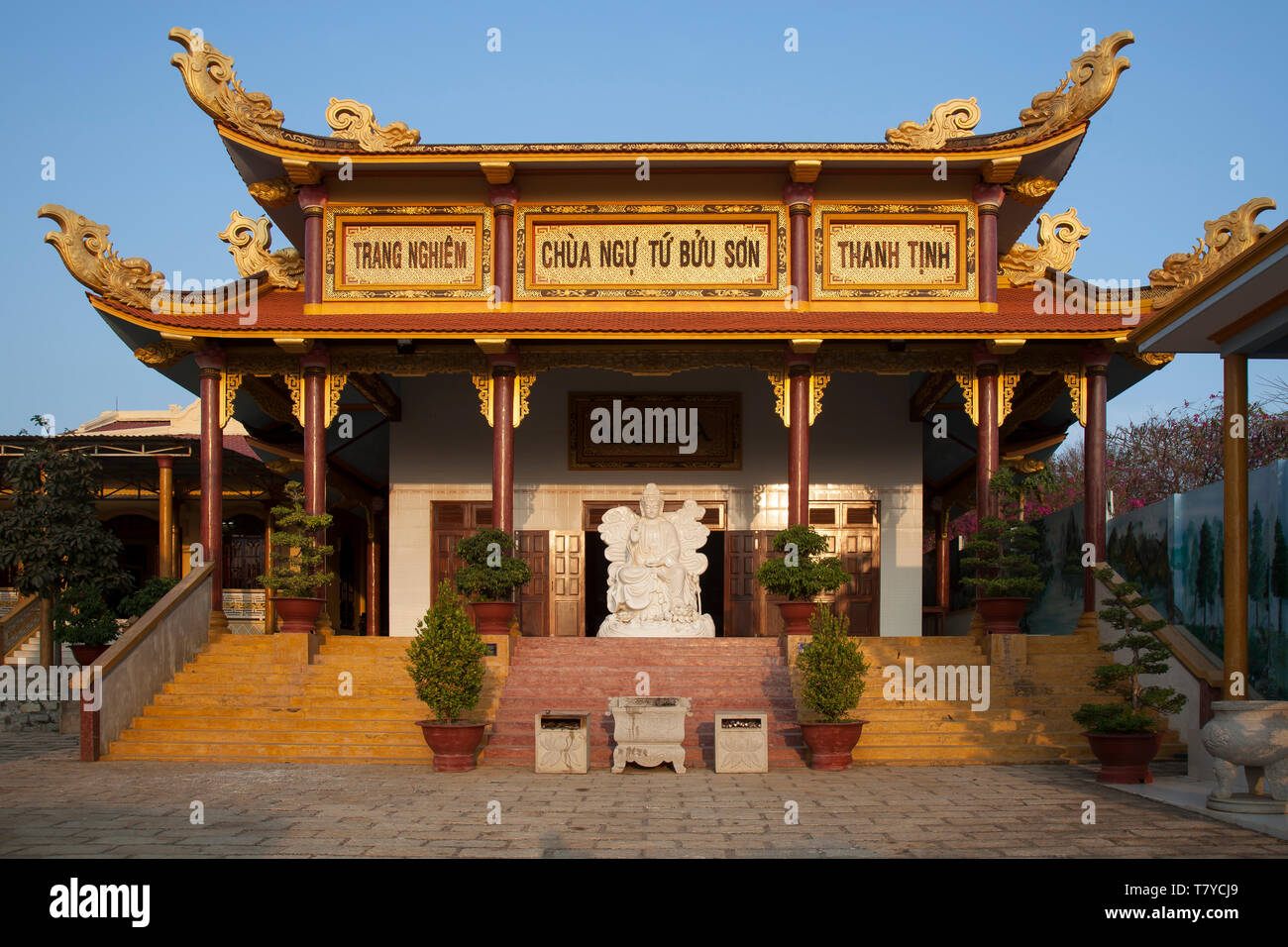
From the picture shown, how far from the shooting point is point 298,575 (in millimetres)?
15047

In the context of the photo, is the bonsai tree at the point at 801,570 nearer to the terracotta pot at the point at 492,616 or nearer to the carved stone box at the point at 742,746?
the carved stone box at the point at 742,746

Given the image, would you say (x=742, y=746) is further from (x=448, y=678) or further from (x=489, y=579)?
(x=489, y=579)

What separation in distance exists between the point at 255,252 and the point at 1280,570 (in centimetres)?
1410

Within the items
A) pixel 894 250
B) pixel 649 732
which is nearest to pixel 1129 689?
pixel 649 732

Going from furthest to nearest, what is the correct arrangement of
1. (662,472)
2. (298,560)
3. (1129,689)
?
(662,472) → (298,560) → (1129,689)

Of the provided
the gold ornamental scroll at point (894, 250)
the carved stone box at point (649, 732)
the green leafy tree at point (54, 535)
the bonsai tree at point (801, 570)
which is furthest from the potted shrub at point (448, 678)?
the gold ornamental scroll at point (894, 250)

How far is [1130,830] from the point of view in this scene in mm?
8547

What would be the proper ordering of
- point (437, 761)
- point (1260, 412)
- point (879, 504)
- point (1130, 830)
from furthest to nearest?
point (1260, 412) → point (879, 504) → point (437, 761) → point (1130, 830)

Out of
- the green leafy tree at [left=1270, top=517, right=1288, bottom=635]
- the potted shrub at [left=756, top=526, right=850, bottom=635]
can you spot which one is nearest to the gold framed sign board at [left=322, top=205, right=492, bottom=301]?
the potted shrub at [left=756, top=526, right=850, bottom=635]

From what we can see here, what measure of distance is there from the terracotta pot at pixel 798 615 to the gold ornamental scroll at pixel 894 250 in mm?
4779
